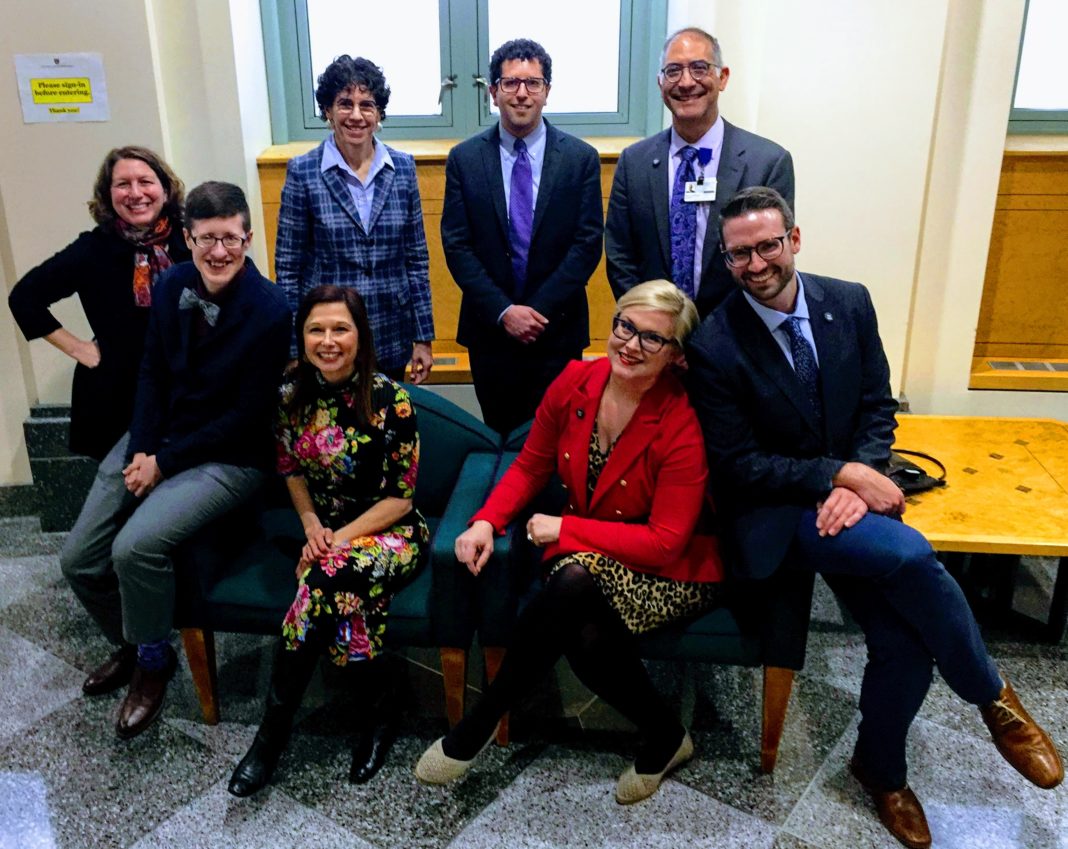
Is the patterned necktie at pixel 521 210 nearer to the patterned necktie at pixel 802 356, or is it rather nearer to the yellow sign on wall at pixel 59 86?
the patterned necktie at pixel 802 356

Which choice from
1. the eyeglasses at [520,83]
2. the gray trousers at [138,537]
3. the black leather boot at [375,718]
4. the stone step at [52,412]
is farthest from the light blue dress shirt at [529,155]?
the stone step at [52,412]

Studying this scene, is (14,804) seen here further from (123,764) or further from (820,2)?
(820,2)

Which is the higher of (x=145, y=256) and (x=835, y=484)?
(x=145, y=256)

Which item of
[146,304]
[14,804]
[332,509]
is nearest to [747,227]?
[332,509]

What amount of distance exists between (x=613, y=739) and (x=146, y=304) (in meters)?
1.80

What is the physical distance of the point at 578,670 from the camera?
7.55 feet

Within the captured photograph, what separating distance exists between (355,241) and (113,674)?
146 centimetres

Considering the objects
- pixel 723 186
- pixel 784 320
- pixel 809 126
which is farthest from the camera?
pixel 809 126

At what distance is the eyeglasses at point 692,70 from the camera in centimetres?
266

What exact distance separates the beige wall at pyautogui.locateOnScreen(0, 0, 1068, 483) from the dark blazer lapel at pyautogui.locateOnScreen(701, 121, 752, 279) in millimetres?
980

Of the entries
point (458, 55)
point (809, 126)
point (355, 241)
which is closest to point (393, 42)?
point (458, 55)

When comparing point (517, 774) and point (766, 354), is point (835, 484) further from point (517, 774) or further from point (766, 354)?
point (517, 774)

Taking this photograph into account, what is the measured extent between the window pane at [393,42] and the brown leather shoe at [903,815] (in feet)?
10.5

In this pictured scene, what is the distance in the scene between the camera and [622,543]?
91.0 inches
